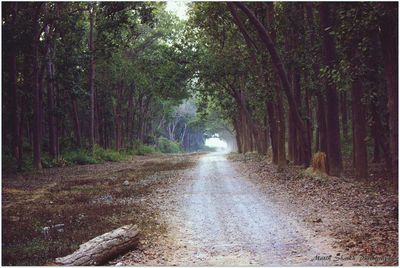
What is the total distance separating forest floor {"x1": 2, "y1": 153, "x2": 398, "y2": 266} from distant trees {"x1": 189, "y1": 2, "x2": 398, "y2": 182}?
6.64ft

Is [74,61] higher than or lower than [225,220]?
higher

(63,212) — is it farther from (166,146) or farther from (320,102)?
(166,146)

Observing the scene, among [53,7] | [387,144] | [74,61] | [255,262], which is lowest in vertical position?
[255,262]

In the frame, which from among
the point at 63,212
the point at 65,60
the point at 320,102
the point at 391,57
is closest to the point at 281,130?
the point at 320,102

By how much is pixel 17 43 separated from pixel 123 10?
6696mm

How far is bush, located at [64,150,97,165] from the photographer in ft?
106

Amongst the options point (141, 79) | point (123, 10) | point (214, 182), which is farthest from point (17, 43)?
point (141, 79)

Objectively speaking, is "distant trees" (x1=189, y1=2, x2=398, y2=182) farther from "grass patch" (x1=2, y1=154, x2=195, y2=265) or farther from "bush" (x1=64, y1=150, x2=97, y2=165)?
"bush" (x1=64, y1=150, x2=97, y2=165)

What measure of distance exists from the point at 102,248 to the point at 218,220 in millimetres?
3822

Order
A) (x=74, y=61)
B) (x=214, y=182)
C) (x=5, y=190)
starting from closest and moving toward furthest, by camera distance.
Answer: (x=5, y=190) → (x=214, y=182) → (x=74, y=61)

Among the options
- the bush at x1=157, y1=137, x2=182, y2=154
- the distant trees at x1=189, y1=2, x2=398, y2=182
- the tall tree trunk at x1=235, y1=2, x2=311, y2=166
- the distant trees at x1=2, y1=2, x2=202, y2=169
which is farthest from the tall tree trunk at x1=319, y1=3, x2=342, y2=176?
the bush at x1=157, y1=137, x2=182, y2=154

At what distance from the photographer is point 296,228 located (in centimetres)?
959

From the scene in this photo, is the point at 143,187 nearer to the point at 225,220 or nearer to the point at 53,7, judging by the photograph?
the point at 225,220

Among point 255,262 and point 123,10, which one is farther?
point 123,10
